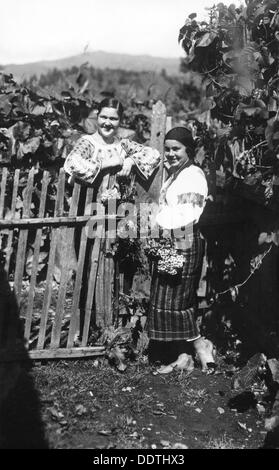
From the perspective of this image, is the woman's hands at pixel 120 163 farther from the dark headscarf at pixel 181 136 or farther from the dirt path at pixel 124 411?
the dirt path at pixel 124 411

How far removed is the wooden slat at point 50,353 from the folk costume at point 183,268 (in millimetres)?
Answer: 506

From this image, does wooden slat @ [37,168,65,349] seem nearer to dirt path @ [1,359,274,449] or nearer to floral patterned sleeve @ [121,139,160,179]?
dirt path @ [1,359,274,449]

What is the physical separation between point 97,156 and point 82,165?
180 mm

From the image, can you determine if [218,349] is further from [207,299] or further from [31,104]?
[31,104]

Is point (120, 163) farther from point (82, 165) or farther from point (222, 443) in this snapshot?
point (222, 443)

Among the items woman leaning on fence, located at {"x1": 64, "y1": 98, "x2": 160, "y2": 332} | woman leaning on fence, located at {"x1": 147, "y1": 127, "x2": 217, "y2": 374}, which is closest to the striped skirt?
woman leaning on fence, located at {"x1": 147, "y1": 127, "x2": 217, "y2": 374}

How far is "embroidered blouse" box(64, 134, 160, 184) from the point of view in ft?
12.9

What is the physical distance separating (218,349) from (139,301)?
0.84 meters

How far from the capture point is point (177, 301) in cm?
412

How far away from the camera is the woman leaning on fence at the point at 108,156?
3.96 meters

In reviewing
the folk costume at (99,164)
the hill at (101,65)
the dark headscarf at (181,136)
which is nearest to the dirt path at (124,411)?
the folk costume at (99,164)

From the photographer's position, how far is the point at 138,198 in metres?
4.23

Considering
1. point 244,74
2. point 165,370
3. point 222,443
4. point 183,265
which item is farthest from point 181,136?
point 222,443

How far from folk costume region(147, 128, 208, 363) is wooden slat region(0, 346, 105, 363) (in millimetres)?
506
